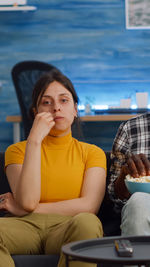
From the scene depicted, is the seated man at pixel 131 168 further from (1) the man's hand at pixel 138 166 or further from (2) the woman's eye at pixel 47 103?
(2) the woman's eye at pixel 47 103

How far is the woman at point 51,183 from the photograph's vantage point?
1.39 metres

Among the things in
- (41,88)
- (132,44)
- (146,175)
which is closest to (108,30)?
(132,44)

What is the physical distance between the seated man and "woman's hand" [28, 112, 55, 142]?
32 cm

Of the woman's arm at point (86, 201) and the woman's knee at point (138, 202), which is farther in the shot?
the woman's arm at point (86, 201)

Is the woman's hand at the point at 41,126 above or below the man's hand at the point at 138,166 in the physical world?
above

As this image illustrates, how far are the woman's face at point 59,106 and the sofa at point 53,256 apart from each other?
1.08 feet

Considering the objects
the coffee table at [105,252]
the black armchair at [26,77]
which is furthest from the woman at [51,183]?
the black armchair at [26,77]

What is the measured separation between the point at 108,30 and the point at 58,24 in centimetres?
54

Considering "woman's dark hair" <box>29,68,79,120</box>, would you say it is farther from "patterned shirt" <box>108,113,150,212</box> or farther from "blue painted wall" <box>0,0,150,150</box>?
"blue painted wall" <box>0,0,150,150</box>

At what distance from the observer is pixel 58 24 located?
14.7 ft

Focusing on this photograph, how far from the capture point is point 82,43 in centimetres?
448

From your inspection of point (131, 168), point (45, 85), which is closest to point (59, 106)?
point (45, 85)

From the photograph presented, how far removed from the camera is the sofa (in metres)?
1.37

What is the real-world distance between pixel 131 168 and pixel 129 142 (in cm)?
38
